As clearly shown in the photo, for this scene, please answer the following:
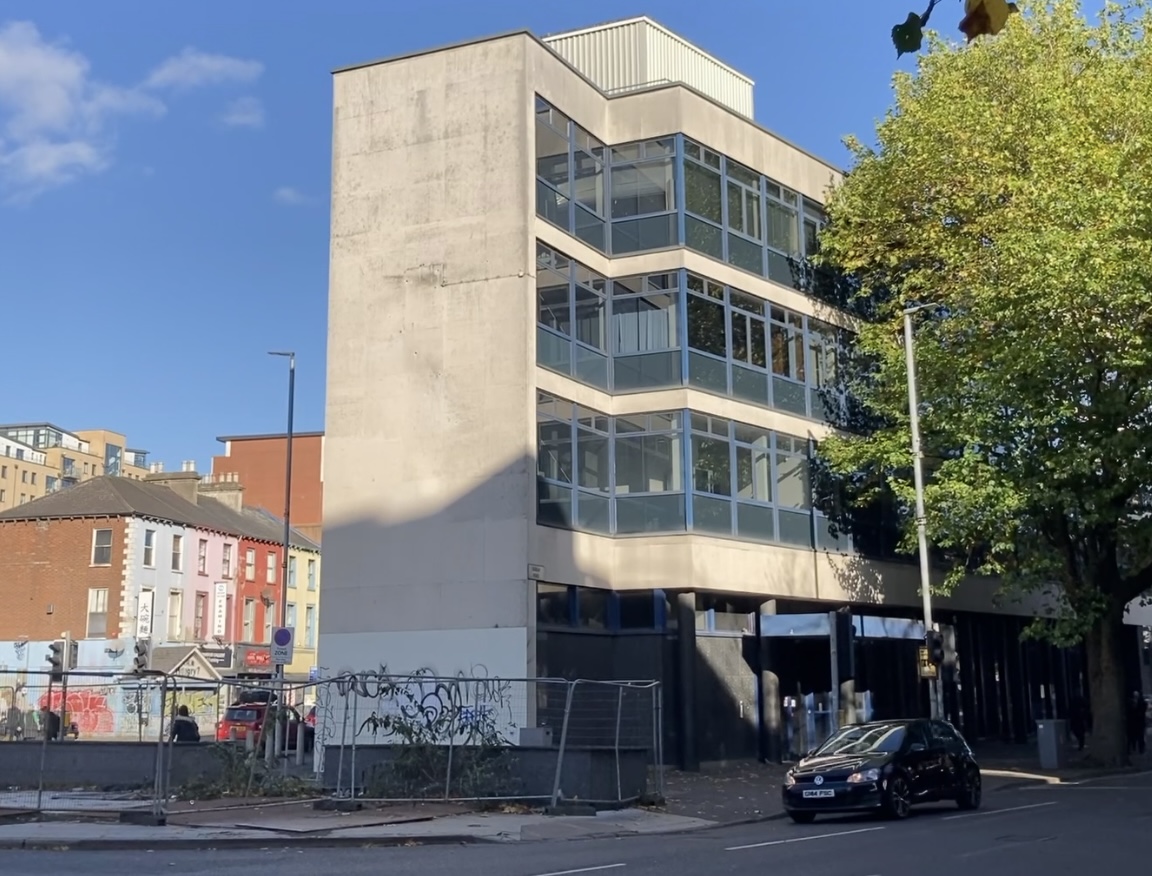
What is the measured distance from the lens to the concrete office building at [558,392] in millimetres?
26844

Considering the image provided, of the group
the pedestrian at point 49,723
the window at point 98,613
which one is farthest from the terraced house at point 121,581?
the pedestrian at point 49,723

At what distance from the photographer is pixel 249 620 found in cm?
6300

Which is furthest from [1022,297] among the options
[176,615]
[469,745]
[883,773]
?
[176,615]

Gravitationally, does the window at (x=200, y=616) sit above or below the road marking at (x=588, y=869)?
above

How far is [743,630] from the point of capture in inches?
1196

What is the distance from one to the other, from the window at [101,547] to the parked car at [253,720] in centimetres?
3532

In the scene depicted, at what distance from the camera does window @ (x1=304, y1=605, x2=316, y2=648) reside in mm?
68500

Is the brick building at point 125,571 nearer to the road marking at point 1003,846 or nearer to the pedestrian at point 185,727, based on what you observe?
the pedestrian at point 185,727

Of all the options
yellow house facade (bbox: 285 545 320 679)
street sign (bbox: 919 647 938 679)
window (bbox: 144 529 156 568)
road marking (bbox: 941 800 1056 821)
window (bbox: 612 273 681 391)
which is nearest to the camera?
road marking (bbox: 941 800 1056 821)

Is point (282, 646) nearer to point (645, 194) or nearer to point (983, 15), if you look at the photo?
point (645, 194)

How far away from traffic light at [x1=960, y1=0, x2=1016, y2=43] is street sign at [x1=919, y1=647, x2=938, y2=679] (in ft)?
73.1

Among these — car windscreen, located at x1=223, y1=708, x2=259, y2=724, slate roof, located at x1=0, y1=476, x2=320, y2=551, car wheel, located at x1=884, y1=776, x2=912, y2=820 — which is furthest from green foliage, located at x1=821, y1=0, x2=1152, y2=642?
slate roof, located at x1=0, y1=476, x2=320, y2=551

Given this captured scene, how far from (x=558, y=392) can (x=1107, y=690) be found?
44.5 feet

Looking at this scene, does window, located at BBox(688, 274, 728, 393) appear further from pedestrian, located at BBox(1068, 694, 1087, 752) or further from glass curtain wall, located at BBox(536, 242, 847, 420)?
pedestrian, located at BBox(1068, 694, 1087, 752)
